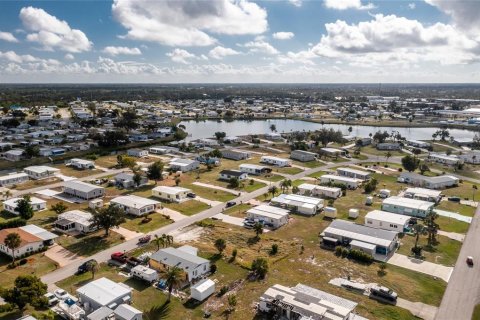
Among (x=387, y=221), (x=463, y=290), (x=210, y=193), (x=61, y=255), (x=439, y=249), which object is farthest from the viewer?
(x=210, y=193)

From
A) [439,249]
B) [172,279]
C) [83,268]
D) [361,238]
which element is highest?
[172,279]

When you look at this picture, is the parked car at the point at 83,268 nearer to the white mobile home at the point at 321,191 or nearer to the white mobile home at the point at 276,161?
A: the white mobile home at the point at 321,191

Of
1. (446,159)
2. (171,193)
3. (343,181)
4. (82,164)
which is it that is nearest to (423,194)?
(343,181)

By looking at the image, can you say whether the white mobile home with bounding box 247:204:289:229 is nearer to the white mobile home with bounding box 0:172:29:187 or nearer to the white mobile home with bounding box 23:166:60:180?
the white mobile home with bounding box 23:166:60:180

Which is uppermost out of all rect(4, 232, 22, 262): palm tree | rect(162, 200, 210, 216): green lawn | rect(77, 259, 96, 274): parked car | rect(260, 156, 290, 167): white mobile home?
rect(4, 232, 22, 262): palm tree

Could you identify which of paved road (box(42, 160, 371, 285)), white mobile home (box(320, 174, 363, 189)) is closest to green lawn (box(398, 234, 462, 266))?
white mobile home (box(320, 174, 363, 189))

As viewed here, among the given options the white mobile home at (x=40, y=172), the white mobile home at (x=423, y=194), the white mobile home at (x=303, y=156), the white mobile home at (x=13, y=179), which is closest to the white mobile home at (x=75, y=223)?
the white mobile home at (x=13, y=179)

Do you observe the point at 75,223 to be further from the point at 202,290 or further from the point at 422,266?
the point at 422,266
